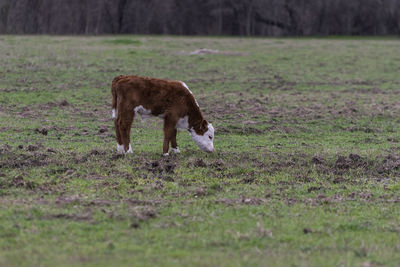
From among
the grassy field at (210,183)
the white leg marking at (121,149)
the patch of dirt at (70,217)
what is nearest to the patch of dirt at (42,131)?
the grassy field at (210,183)

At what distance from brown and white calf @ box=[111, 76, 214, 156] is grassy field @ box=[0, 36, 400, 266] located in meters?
0.39

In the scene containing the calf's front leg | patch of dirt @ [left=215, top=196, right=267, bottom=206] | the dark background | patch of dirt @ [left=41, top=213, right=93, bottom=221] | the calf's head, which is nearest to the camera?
patch of dirt @ [left=41, top=213, right=93, bottom=221]

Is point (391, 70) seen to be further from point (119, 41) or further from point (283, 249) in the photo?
point (283, 249)

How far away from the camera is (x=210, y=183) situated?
27.3 feet

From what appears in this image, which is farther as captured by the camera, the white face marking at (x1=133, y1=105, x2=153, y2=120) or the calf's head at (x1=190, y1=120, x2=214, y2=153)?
the calf's head at (x1=190, y1=120, x2=214, y2=153)

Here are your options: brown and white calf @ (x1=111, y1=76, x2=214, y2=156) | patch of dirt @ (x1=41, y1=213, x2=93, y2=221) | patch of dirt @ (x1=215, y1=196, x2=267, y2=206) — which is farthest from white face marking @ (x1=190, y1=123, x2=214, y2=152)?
patch of dirt @ (x1=41, y1=213, x2=93, y2=221)

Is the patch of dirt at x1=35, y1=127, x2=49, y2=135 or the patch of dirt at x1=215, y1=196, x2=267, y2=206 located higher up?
the patch of dirt at x1=35, y1=127, x2=49, y2=135

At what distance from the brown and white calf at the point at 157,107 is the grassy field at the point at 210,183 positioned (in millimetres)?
391

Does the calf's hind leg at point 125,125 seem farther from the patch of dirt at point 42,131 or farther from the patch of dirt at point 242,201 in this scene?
the patch of dirt at point 242,201

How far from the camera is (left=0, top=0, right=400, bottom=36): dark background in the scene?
53.3 m

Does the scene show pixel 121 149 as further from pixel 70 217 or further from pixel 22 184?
pixel 70 217

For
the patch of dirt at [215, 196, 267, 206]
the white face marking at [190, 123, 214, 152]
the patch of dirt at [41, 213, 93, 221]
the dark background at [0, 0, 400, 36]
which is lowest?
the patch of dirt at [215, 196, 267, 206]

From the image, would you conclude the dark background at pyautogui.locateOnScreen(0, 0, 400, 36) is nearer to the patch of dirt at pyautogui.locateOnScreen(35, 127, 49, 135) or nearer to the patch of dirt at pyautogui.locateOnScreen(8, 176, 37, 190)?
the patch of dirt at pyautogui.locateOnScreen(35, 127, 49, 135)

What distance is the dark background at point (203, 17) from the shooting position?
53312 millimetres
